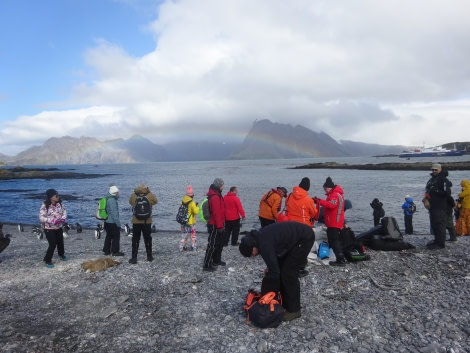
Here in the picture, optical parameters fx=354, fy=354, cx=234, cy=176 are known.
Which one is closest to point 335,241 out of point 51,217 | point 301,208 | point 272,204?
point 301,208

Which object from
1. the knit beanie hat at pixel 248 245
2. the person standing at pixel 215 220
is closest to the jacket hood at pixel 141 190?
the person standing at pixel 215 220

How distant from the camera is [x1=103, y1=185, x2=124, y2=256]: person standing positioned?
1276 centimetres

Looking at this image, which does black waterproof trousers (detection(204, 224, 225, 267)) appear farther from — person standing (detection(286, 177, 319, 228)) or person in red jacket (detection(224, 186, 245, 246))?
person in red jacket (detection(224, 186, 245, 246))

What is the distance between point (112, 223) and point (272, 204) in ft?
19.3

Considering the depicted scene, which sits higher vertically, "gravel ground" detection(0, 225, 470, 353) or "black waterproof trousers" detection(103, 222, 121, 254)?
"black waterproof trousers" detection(103, 222, 121, 254)

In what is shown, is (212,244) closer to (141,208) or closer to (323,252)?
(141,208)

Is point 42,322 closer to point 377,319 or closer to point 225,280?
point 225,280

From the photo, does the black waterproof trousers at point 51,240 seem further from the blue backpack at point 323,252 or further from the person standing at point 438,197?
the person standing at point 438,197

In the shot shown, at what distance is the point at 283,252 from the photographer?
6.91 meters

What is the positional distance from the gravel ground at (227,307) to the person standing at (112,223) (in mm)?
1770

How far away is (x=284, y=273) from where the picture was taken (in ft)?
23.5

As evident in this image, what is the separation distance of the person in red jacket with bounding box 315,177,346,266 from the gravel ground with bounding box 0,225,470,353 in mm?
490

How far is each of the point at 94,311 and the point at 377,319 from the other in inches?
249

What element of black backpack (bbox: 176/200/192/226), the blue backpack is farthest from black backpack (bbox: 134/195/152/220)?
the blue backpack
